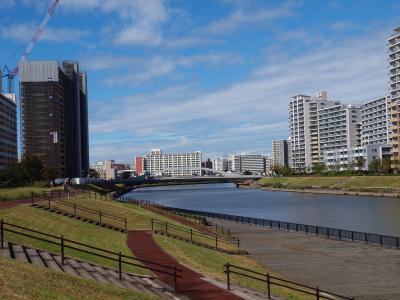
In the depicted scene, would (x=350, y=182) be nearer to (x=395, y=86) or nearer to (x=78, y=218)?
(x=395, y=86)

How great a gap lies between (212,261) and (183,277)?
7514 mm

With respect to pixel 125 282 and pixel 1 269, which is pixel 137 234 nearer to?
pixel 125 282

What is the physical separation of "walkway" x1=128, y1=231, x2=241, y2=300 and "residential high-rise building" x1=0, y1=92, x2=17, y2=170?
14346cm

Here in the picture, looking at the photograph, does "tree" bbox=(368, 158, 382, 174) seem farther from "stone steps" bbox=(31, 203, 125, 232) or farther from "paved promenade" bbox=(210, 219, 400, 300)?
"stone steps" bbox=(31, 203, 125, 232)

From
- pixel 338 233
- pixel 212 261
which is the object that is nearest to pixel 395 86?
pixel 338 233

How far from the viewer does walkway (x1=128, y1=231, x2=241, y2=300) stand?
60.6 feet

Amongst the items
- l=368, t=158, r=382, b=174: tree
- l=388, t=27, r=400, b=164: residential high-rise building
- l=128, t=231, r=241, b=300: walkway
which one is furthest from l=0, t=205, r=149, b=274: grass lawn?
l=368, t=158, r=382, b=174: tree

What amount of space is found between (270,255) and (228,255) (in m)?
4.18

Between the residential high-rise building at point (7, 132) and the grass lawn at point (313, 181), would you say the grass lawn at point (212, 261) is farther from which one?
the residential high-rise building at point (7, 132)

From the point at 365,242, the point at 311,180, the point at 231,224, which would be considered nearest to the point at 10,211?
the point at 365,242

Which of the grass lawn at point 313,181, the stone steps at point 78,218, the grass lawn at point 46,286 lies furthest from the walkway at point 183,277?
the grass lawn at point 313,181

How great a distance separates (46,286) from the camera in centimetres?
1333

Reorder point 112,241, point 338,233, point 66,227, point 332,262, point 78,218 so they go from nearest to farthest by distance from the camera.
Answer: point 112,241 < point 66,227 < point 332,262 < point 78,218 < point 338,233

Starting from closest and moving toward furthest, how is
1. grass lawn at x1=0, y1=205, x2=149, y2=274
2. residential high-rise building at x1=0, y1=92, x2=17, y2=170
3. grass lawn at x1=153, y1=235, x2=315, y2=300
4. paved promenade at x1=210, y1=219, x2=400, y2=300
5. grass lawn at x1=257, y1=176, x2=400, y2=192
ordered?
grass lawn at x1=153, y1=235, x2=315, y2=300 < paved promenade at x1=210, y1=219, x2=400, y2=300 < grass lawn at x1=0, y1=205, x2=149, y2=274 < grass lawn at x1=257, y1=176, x2=400, y2=192 < residential high-rise building at x1=0, y1=92, x2=17, y2=170
